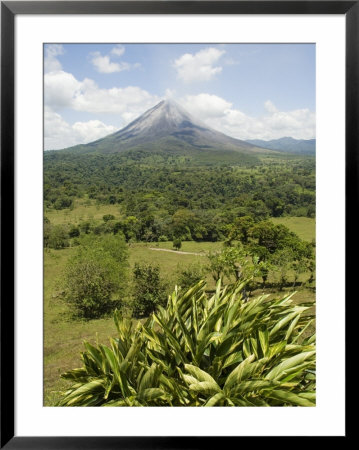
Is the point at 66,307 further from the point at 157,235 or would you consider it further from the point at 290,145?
the point at 290,145

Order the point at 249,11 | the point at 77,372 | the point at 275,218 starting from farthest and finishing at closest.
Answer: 1. the point at 275,218
2. the point at 77,372
3. the point at 249,11

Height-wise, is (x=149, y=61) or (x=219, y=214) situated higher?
(x=149, y=61)

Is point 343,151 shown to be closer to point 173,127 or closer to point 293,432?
point 293,432

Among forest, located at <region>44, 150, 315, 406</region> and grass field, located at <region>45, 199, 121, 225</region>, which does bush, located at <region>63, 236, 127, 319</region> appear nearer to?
forest, located at <region>44, 150, 315, 406</region>

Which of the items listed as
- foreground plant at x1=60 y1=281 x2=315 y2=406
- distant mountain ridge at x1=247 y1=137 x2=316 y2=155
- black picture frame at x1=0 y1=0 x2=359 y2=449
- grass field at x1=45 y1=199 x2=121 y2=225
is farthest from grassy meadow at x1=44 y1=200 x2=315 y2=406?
black picture frame at x1=0 y1=0 x2=359 y2=449

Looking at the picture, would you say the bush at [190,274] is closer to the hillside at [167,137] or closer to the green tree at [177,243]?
the green tree at [177,243]

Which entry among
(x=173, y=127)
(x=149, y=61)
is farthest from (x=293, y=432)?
(x=149, y=61)

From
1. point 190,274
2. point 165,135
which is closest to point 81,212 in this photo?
point 165,135

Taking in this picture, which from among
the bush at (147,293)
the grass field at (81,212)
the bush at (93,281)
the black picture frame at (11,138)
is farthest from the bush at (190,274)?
the black picture frame at (11,138)
